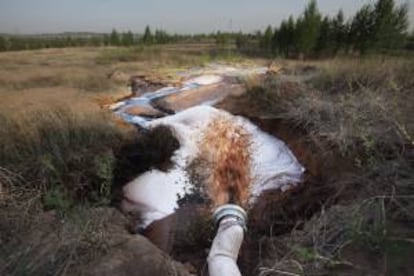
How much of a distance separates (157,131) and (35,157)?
1.78m

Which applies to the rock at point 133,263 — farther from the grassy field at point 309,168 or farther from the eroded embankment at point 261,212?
the eroded embankment at point 261,212

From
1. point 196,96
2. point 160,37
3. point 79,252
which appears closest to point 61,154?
point 79,252

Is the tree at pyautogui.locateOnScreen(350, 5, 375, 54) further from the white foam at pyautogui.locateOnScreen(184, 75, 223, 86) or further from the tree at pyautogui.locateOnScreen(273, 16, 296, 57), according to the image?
the white foam at pyautogui.locateOnScreen(184, 75, 223, 86)

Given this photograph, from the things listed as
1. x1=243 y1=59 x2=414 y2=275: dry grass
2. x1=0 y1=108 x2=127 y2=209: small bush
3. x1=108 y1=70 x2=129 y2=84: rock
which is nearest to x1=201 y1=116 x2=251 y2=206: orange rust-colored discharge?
x1=243 y1=59 x2=414 y2=275: dry grass

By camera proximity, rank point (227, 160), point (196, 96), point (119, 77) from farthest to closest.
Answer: point (119, 77) < point (196, 96) < point (227, 160)

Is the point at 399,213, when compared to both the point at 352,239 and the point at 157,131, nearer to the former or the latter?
the point at 352,239

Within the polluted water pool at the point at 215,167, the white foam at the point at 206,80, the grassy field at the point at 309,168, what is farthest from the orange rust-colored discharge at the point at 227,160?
the white foam at the point at 206,80

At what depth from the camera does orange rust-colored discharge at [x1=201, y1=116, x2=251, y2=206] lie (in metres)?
3.98

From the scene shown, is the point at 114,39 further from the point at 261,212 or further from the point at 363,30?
the point at 261,212

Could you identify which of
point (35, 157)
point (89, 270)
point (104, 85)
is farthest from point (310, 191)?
point (104, 85)

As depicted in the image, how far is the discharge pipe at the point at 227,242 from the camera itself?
2.04m

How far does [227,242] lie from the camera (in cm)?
235

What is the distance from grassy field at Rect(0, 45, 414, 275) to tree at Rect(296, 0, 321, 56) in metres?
13.4

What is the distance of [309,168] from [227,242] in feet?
7.56
